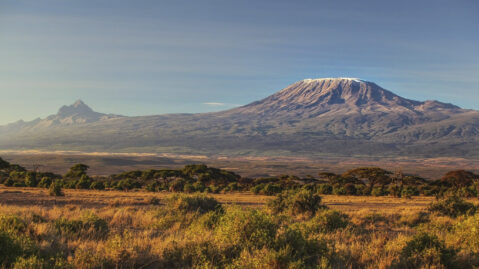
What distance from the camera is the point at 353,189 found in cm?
3844

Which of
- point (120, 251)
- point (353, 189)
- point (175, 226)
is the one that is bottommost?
point (353, 189)

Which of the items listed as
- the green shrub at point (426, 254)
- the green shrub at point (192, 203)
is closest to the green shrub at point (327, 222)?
the green shrub at point (426, 254)

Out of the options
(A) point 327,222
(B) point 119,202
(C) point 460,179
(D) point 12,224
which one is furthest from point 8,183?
(C) point 460,179

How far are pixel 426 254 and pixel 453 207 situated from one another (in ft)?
35.2

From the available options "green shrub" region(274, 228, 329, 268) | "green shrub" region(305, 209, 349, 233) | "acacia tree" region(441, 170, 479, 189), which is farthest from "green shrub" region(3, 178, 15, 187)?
"acacia tree" region(441, 170, 479, 189)

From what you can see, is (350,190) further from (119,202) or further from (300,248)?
(300,248)

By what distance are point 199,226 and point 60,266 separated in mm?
4436

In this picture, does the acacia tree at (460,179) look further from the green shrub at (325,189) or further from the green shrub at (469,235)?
the green shrub at (469,235)

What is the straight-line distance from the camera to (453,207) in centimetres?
1642

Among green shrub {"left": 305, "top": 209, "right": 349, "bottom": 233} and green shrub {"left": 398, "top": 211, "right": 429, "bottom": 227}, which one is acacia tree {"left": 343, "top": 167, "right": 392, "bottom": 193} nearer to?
green shrub {"left": 398, "top": 211, "right": 429, "bottom": 227}

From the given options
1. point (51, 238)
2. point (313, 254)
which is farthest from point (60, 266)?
point (313, 254)

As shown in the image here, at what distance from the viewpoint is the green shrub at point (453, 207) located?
16188 millimetres

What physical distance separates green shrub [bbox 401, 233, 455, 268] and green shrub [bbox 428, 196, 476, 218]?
9.68 m

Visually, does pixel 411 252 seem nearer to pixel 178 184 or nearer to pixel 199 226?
pixel 199 226
